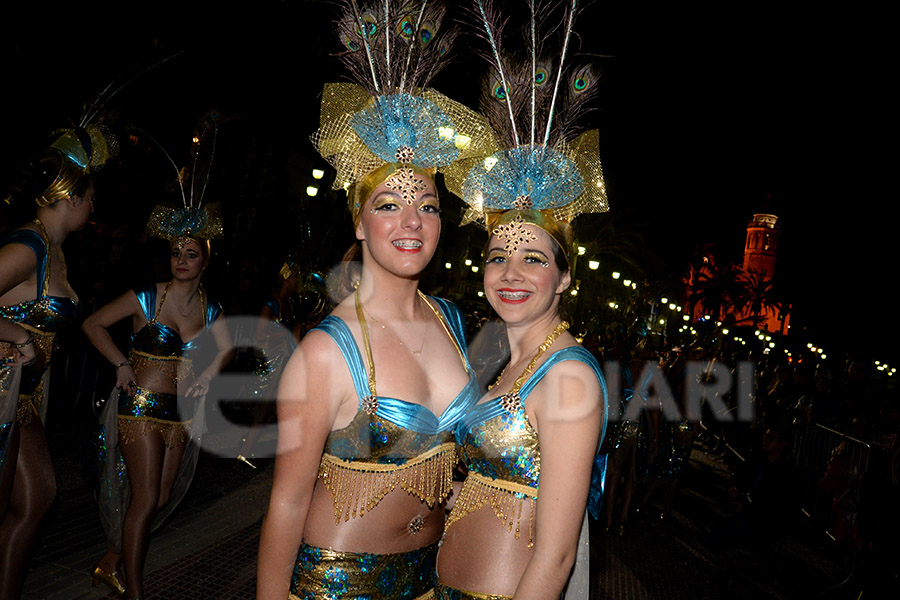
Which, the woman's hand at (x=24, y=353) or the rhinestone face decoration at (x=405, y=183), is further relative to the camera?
the woman's hand at (x=24, y=353)

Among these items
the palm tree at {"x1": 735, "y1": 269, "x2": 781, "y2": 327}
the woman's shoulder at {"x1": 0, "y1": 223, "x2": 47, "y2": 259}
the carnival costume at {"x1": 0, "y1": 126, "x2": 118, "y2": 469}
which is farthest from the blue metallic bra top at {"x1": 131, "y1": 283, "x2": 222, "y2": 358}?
the palm tree at {"x1": 735, "y1": 269, "x2": 781, "y2": 327}

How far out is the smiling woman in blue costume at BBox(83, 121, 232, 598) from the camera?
400 centimetres

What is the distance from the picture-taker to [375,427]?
6.87ft

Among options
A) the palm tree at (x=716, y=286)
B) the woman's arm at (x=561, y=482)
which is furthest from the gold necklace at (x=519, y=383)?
the palm tree at (x=716, y=286)

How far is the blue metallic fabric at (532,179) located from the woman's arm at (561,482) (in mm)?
775

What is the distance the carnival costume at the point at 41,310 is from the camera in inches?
130

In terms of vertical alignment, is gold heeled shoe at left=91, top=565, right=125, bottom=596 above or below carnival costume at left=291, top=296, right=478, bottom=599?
below

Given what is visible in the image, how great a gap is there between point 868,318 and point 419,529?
49.0m

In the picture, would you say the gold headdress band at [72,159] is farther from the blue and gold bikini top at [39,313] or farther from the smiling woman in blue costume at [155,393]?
the smiling woman in blue costume at [155,393]

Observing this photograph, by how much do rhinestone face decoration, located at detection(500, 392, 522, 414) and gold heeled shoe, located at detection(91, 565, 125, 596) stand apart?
3.25 m

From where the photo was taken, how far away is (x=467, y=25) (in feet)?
8.66

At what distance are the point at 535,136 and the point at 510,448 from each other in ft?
4.24

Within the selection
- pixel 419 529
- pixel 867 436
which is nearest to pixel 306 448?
pixel 419 529

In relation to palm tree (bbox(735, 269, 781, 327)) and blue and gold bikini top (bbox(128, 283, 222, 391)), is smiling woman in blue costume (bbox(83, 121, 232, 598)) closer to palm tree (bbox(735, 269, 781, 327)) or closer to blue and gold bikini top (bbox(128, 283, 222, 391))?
blue and gold bikini top (bbox(128, 283, 222, 391))
